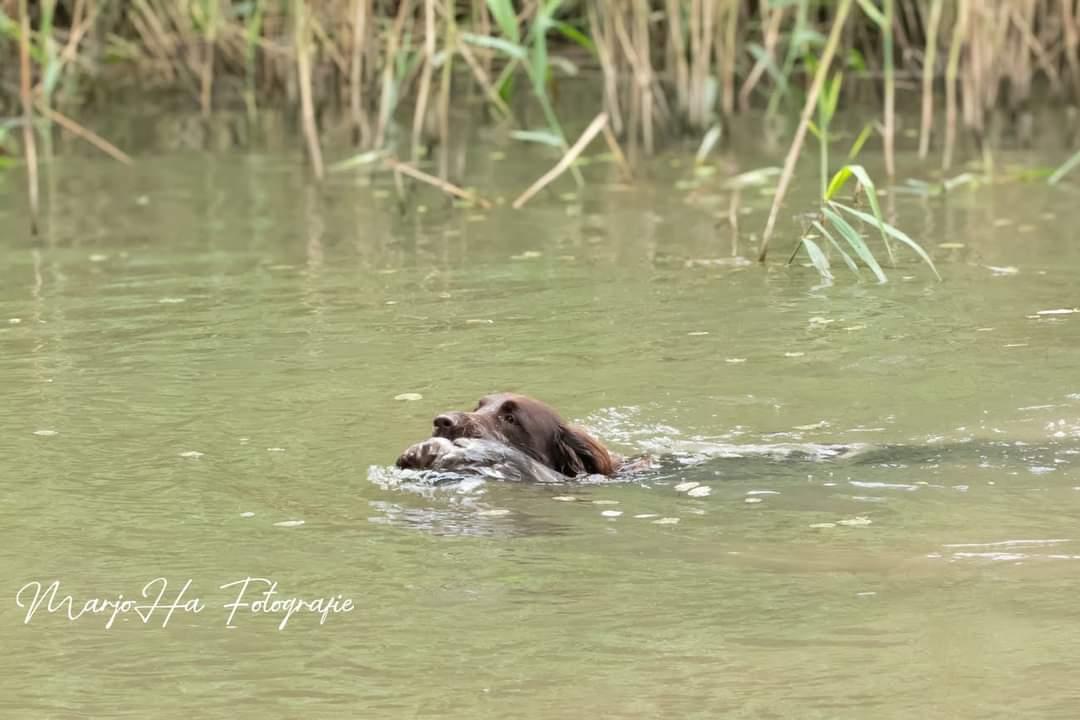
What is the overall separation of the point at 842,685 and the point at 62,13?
13.6 m

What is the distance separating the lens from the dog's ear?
20.6 feet

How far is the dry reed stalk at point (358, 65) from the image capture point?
1237 centimetres

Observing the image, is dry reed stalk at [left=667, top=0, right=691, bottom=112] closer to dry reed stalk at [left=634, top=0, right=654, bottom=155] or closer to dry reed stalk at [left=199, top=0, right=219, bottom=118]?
dry reed stalk at [left=634, top=0, right=654, bottom=155]

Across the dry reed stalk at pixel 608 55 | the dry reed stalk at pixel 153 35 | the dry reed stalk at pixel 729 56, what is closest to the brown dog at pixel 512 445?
the dry reed stalk at pixel 608 55

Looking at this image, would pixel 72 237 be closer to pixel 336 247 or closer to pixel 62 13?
pixel 336 247

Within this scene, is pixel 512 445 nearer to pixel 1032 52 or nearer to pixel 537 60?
pixel 537 60

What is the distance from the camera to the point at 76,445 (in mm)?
6457

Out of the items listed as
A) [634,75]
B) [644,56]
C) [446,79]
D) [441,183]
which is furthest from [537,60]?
[634,75]

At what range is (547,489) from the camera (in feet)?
19.8

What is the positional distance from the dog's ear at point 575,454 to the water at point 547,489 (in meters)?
0.21

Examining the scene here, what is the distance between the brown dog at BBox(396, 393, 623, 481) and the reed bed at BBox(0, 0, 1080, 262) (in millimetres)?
4536

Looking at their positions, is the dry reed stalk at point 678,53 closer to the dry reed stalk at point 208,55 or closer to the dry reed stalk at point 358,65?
the dry reed stalk at point 358,65

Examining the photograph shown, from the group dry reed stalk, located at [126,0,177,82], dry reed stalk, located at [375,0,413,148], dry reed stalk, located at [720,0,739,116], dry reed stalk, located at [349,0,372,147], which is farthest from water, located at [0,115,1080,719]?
dry reed stalk, located at [126,0,177,82]

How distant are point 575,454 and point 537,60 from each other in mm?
5012
